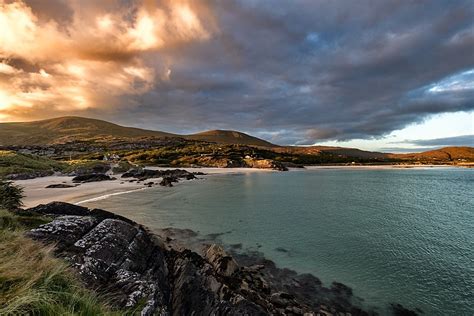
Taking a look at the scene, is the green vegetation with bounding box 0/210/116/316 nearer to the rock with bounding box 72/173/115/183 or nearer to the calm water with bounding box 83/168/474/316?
the calm water with bounding box 83/168/474/316

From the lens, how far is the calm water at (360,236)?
11910mm

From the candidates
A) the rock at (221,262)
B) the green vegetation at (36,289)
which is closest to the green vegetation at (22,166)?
the rock at (221,262)

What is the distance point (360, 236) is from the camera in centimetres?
1934

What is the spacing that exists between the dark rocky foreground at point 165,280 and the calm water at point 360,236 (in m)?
2.56

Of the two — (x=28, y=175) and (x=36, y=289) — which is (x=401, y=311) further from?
(x=28, y=175)

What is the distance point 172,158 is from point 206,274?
11242 centimetres

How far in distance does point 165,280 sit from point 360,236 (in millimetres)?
16827

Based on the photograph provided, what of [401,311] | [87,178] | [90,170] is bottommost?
[401,311]

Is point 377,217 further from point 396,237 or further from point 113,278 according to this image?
point 113,278

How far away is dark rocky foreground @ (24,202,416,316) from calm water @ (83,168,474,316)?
8.41 feet

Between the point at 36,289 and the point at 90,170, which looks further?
the point at 90,170

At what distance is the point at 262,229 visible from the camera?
21.0m

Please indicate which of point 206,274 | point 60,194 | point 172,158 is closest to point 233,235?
point 206,274

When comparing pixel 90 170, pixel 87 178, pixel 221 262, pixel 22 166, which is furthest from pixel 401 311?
pixel 22 166
